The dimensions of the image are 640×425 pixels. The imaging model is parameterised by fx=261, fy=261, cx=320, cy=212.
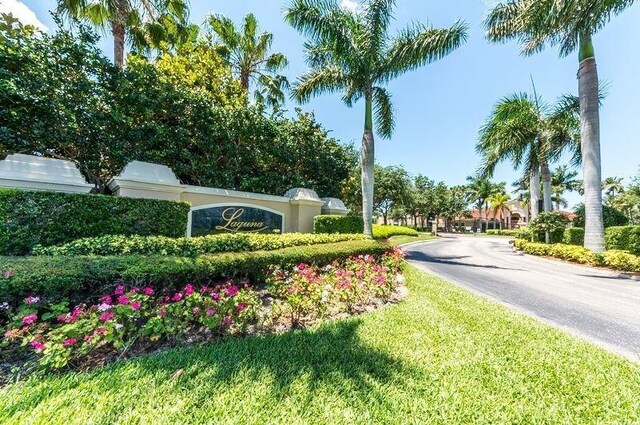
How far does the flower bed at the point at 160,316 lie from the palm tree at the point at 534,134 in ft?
56.0

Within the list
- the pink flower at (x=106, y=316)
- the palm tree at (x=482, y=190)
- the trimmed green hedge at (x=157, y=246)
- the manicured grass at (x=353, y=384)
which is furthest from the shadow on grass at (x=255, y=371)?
the palm tree at (x=482, y=190)

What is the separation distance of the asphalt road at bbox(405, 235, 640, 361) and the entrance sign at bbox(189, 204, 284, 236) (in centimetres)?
689

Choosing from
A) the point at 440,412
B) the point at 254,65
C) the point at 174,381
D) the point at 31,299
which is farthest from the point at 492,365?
the point at 254,65

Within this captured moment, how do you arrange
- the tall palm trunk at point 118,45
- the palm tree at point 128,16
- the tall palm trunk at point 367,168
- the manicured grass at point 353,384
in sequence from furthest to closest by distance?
the tall palm trunk at point 367,168 < the tall palm trunk at point 118,45 < the palm tree at point 128,16 < the manicured grass at point 353,384

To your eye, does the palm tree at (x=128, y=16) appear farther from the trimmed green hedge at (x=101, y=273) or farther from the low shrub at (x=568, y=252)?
the low shrub at (x=568, y=252)

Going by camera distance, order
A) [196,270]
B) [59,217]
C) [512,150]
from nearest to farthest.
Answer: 1. [196,270]
2. [59,217]
3. [512,150]

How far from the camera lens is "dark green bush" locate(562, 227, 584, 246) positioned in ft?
47.8

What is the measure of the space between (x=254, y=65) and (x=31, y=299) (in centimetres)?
1702

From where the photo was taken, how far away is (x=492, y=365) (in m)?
3.16

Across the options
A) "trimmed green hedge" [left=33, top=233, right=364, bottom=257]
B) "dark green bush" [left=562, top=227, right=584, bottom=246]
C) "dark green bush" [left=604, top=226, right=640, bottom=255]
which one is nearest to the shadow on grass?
"trimmed green hedge" [left=33, top=233, right=364, bottom=257]

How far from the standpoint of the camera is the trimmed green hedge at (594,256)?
9601 millimetres

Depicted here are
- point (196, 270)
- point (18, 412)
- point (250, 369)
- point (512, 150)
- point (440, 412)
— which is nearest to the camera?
point (18, 412)

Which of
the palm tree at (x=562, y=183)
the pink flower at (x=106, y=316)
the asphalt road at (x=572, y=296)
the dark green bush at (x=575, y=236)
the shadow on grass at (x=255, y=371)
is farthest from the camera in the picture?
the palm tree at (x=562, y=183)

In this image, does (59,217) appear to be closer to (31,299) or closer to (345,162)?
(31,299)
